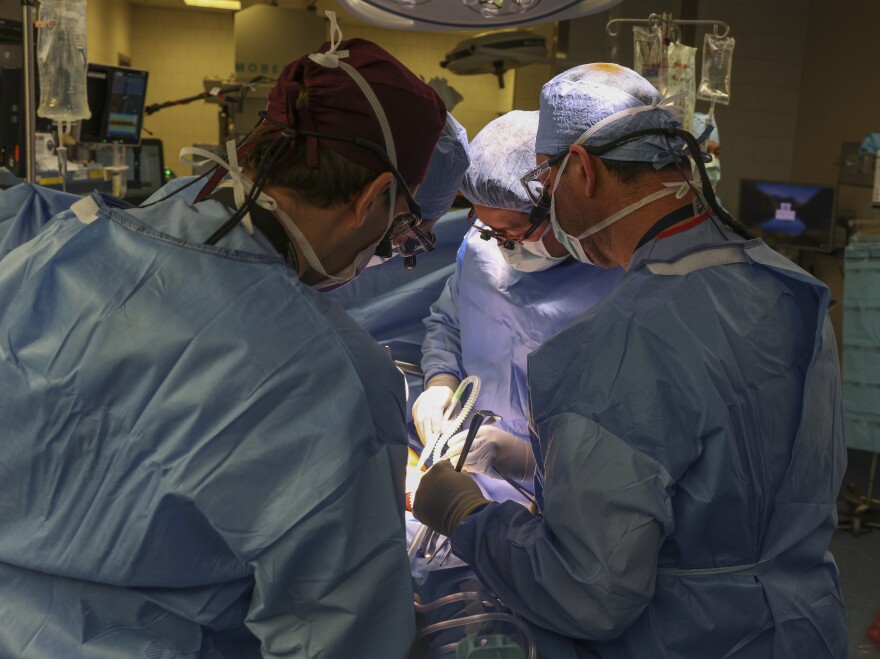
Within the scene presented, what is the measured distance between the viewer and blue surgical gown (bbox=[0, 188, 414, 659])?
37.4 inches

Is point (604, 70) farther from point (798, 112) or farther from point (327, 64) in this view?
point (798, 112)

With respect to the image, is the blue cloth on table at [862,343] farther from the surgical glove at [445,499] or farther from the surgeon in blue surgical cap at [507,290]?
the surgical glove at [445,499]

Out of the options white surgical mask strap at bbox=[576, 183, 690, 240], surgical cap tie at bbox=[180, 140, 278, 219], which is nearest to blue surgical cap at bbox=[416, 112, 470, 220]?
white surgical mask strap at bbox=[576, 183, 690, 240]

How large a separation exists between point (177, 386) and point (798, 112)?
6.75 metres

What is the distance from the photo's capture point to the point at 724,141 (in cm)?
669

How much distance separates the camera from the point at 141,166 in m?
5.82

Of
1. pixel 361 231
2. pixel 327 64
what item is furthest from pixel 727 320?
pixel 327 64

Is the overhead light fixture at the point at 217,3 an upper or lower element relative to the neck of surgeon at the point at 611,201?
upper

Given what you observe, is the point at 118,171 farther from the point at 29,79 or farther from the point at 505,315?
the point at 505,315

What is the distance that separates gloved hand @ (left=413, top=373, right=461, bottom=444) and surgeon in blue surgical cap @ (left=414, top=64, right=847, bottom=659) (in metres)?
0.77

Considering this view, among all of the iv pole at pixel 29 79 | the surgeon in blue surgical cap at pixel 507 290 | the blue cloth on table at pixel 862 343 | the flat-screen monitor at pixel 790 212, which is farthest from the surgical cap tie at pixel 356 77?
the flat-screen monitor at pixel 790 212

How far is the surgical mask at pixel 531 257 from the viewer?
7.04ft

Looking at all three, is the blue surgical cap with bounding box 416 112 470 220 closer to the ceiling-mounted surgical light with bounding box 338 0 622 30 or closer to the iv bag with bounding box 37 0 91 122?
the ceiling-mounted surgical light with bounding box 338 0 622 30

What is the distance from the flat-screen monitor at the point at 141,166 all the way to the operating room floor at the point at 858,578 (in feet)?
13.1
